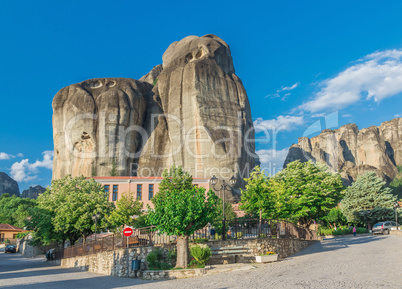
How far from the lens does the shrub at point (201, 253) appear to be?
1541 cm

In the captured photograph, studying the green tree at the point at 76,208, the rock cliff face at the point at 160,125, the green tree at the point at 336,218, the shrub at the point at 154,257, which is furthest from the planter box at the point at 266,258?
the rock cliff face at the point at 160,125

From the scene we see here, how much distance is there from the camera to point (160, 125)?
230 feet

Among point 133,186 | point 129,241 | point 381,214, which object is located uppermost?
point 133,186

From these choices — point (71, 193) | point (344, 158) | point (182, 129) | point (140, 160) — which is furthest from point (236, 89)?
point (344, 158)

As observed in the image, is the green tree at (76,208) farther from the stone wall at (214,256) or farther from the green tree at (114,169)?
the green tree at (114,169)

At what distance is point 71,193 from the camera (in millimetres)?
29281

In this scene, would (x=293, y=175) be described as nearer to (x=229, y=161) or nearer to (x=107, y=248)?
(x=107, y=248)

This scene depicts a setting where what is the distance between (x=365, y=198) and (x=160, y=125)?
4050 centimetres

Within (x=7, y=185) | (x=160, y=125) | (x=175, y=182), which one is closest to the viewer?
(x=175, y=182)

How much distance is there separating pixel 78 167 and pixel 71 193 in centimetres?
3703

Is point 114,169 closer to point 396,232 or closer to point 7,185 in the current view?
point 396,232

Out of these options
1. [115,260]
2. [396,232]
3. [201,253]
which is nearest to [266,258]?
[201,253]

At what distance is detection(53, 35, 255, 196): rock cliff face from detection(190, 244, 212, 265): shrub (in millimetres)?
44914

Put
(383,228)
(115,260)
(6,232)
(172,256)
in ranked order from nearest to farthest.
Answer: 1. (172,256)
2. (115,260)
3. (383,228)
4. (6,232)
